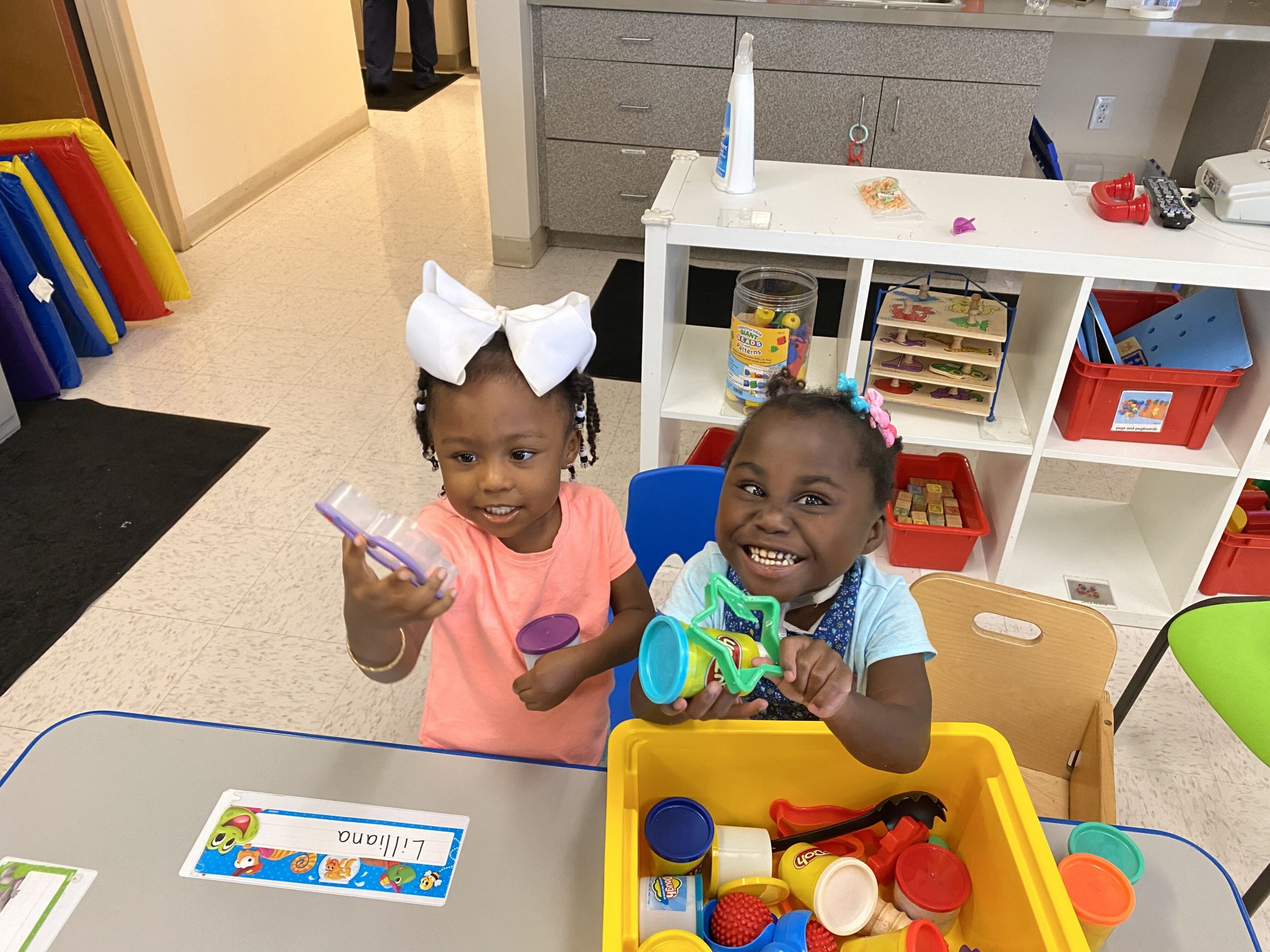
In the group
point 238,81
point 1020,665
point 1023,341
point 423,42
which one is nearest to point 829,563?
point 1020,665

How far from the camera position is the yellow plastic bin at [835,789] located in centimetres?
79

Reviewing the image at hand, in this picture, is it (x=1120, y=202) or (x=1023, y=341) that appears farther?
(x=1023, y=341)

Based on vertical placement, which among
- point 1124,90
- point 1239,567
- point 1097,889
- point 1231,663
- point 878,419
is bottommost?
point 1239,567

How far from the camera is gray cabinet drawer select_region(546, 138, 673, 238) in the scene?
346cm

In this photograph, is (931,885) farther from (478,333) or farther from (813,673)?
(478,333)

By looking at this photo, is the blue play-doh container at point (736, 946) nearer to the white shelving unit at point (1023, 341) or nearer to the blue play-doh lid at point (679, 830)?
the blue play-doh lid at point (679, 830)

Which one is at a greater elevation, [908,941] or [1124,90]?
[908,941]

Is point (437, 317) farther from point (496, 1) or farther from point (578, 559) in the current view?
point (496, 1)

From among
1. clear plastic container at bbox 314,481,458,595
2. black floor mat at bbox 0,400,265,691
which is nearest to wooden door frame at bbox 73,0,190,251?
black floor mat at bbox 0,400,265,691

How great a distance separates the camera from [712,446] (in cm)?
199

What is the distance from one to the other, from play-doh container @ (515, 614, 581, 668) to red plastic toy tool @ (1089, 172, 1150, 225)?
4.67 feet

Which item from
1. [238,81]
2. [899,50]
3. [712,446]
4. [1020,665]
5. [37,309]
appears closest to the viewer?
[1020,665]

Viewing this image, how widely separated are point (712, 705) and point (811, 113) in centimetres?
292

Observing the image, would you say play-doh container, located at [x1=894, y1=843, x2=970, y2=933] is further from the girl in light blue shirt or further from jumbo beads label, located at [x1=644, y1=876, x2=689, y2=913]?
jumbo beads label, located at [x1=644, y1=876, x2=689, y2=913]
